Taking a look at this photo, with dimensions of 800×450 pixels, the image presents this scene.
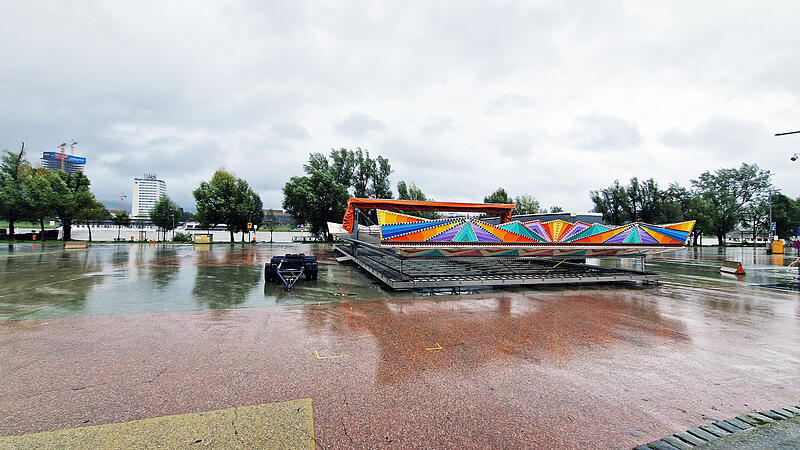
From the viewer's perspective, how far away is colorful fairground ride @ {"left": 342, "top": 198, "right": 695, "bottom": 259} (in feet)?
33.3

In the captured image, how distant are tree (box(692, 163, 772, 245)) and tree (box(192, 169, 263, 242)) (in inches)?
2671

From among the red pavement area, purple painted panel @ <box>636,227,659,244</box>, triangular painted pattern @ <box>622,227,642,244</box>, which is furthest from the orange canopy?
the red pavement area

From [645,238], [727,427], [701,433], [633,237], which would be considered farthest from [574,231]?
[701,433]

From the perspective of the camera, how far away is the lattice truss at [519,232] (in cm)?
1012

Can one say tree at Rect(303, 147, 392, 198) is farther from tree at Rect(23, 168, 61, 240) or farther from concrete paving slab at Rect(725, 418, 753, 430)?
concrete paving slab at Rect(725, 418, 753, 430)

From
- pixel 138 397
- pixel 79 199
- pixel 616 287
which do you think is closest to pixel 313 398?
pixel 138 397

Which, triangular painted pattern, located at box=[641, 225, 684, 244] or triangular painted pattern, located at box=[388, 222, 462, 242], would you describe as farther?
triangular painted pattern, located at box=[641, 225, 684, 244]

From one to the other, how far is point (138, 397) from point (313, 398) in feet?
6.57

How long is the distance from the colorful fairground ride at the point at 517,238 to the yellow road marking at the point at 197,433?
6855mm

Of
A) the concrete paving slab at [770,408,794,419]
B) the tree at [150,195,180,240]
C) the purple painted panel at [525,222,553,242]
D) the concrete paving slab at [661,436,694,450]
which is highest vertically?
the tree at [150,195,180,240]

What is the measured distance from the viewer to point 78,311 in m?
7.54

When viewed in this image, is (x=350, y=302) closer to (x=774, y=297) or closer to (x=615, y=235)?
(x=615, y=235)

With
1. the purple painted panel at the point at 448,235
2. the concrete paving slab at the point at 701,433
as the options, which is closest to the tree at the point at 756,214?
the purple painted panel at the point at 448,235

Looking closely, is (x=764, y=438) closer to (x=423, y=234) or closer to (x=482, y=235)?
(x=423, y=234)
